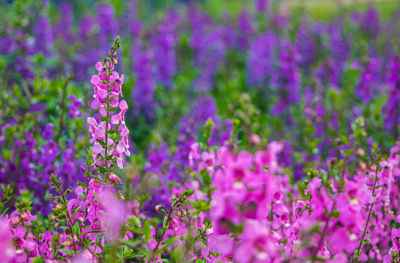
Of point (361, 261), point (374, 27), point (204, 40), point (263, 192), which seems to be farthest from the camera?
point (374, 27)

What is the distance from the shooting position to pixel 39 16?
6.61 metres

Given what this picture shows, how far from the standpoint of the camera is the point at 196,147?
2.59 metres

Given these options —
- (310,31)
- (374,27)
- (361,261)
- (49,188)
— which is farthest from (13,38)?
(374,27)

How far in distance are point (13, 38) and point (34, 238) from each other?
414 cm

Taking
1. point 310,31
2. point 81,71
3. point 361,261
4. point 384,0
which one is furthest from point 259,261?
point 384,0

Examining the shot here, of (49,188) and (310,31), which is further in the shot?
(310,31)

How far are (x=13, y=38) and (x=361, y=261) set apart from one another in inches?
195

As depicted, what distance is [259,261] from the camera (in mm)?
1305

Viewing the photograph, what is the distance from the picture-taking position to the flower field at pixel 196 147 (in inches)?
56.6

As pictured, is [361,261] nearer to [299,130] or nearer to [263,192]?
[263,192]

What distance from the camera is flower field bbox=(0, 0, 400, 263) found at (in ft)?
4.72

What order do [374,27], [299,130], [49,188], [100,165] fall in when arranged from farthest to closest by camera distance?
[374,27] < [299,130] < [49,188] < [100,165]

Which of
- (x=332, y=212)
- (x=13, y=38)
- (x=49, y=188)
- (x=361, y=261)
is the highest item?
(x=13, y=38)

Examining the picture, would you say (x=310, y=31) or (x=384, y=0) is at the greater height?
(x=384, y=0)
